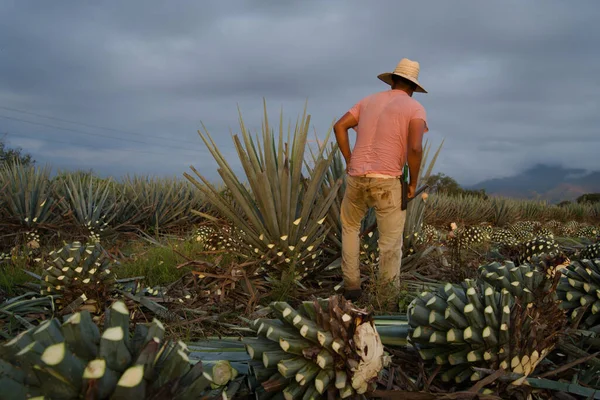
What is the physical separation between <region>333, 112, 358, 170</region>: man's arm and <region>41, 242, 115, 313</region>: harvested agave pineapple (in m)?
2.48

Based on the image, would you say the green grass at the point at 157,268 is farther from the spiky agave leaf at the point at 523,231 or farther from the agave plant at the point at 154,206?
the spiky agave leaf at the point at 523,231

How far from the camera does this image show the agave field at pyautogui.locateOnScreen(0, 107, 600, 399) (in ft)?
3.86

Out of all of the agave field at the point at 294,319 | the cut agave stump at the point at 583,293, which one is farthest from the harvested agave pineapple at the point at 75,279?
the cut agave stump at the point at 583,293

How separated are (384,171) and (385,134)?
340 mm

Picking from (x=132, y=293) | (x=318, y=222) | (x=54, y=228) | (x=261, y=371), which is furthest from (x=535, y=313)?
(x=54, y=228)

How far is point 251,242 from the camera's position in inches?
155

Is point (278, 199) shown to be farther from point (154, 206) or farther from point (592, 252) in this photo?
point (154, 206)

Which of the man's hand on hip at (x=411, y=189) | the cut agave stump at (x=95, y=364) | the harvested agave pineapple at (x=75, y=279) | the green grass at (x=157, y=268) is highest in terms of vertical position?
the man's hand on hip at (x=411, y=189)

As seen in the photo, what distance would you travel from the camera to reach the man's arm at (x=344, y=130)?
14.5ft

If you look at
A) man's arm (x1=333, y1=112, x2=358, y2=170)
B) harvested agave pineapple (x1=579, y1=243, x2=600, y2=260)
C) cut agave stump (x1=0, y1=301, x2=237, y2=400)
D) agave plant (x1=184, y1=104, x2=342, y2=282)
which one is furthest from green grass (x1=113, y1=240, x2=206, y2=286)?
harvested agave pineapple (x1=579, y1=243, x2=600, y2=260)

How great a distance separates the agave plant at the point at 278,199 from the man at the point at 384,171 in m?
0.25

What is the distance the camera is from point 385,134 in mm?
4031

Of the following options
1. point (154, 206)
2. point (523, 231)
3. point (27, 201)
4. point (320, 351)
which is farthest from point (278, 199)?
point (523, 231)

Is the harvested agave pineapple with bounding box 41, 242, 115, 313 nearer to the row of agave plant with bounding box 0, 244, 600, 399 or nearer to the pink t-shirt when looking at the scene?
the row of agave plant with bounding box 0, 244, 600, 399
